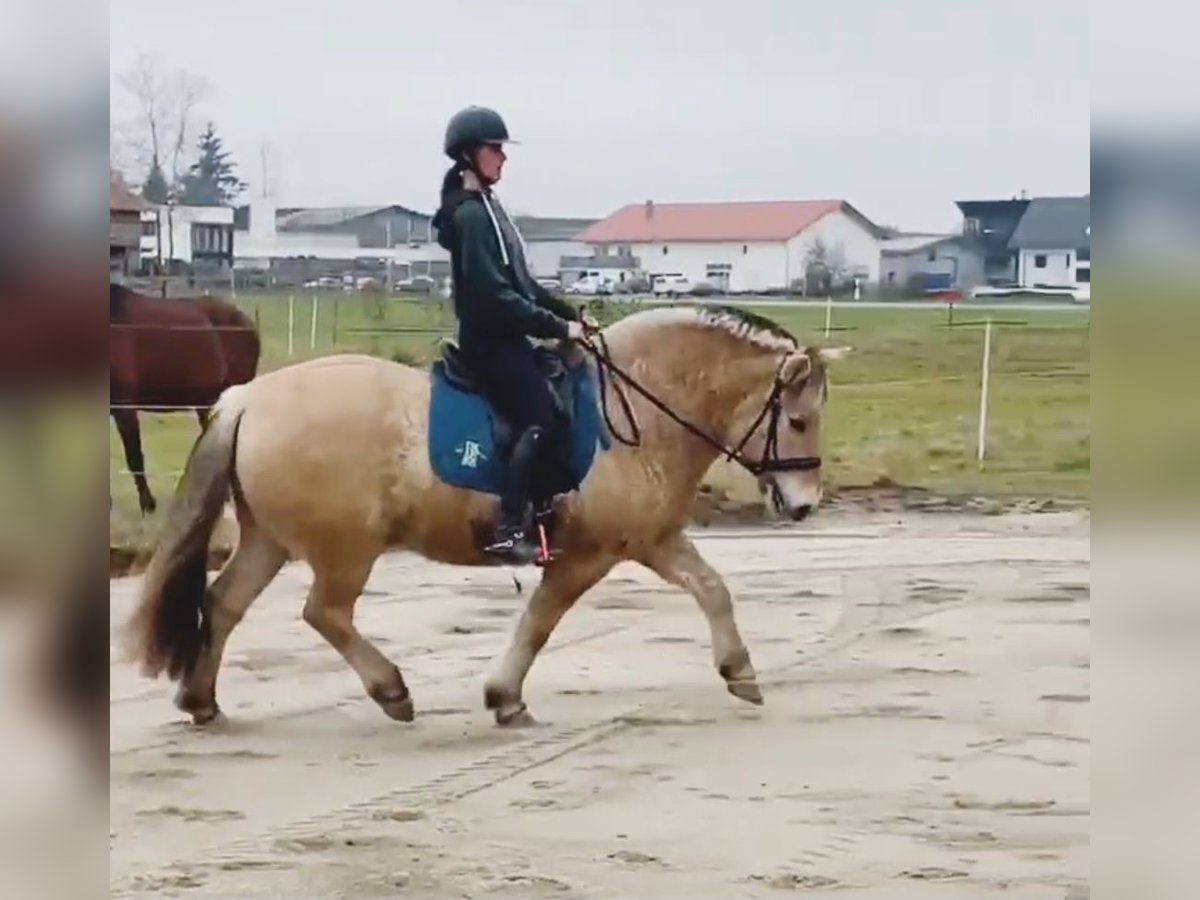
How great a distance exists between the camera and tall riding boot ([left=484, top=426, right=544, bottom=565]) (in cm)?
375

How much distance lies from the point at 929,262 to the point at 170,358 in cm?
167

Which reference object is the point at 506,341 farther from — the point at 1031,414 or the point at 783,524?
the point at 1031,414

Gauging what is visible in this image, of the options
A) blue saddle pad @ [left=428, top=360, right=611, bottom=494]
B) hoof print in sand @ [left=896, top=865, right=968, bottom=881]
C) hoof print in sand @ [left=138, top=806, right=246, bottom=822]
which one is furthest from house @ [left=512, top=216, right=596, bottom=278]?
hoof print in sand @ [left=896, top=865, right=968, bottom=881]

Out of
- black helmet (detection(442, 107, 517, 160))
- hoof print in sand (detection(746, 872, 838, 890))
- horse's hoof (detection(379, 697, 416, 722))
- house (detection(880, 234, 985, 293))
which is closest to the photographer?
hoof print in sand (detection(746, 872, 838, 890))

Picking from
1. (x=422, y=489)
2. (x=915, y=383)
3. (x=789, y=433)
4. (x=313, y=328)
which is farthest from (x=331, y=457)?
(x=915, y=383)

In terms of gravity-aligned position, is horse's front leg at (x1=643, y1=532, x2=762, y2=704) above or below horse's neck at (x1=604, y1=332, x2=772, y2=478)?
below

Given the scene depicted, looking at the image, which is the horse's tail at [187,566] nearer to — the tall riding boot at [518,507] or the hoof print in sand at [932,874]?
the tall riding boot at [518,507]

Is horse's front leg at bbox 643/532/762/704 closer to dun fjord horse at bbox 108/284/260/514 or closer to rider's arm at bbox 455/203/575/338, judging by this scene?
rider's arm at bbox 455/203/575/338

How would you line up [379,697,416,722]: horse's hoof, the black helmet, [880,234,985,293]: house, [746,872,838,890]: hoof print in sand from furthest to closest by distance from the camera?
[880,234,985,293]: house
[379,697,416,722]: horse's hoof
the black helmet
[746,872,838,890]: hoof print in sand

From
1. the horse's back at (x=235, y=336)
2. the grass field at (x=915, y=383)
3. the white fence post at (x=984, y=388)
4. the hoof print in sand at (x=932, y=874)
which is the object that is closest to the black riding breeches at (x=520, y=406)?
the grass field at (x=915, y=383)

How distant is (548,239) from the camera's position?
382cm

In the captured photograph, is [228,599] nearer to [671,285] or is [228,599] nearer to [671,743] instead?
[671,743]

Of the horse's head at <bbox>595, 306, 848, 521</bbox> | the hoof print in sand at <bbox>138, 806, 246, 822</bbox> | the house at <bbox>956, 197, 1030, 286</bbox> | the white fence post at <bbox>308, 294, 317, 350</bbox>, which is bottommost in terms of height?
the hoof print in sand at <bbox>138, 806, 246, 822</bbox>

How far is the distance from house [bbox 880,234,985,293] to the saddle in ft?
2.44
